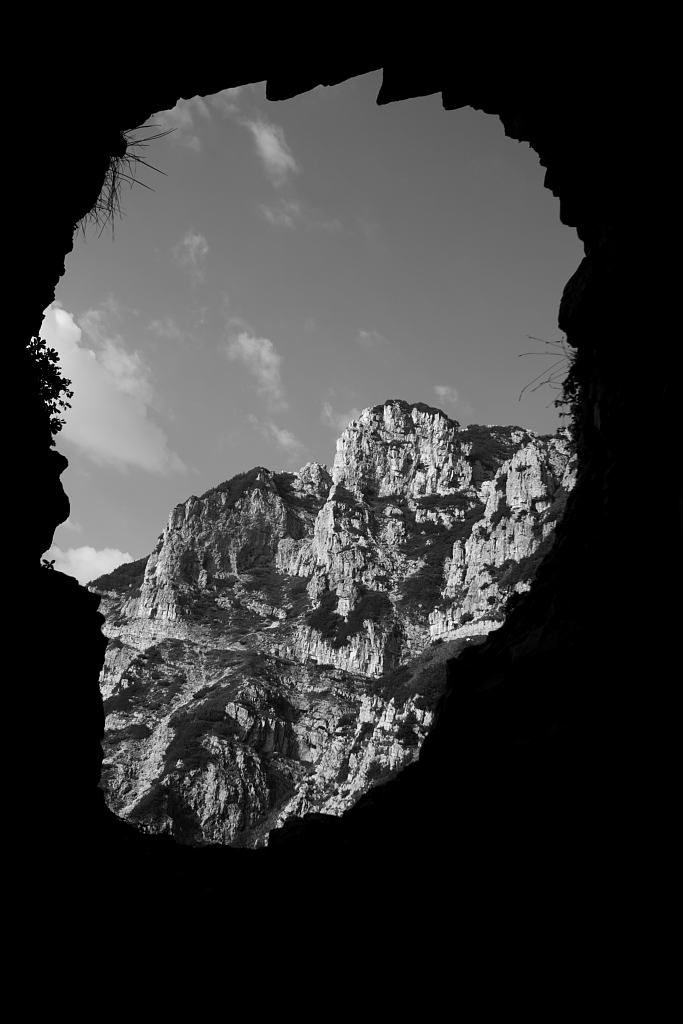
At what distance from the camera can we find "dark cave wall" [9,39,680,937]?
668 centimetres

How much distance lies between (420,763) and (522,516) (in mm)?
119543

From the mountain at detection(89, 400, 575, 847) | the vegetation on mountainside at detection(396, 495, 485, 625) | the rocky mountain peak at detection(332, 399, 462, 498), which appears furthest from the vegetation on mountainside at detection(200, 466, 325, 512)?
the vegetation on mountainside at detection(396, 495, 485, 625)

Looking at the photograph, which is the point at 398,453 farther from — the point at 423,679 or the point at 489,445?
the point at 423,679

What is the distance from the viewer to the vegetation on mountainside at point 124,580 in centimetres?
16062

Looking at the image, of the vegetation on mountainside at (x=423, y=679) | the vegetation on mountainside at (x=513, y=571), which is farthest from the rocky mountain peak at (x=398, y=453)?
the vegetation on mountainside at (x=423, y=679)

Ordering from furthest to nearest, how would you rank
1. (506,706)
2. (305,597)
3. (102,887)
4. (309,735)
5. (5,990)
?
1. (305,597)
2. (309,735)
3. (102,887)
4. (506,706)
5. (5,990)

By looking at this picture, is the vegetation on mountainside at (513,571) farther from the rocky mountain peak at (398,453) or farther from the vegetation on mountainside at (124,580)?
the vegetation on mountainside at (124,580)

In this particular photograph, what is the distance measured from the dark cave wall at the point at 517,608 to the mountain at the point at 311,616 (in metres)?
42.5

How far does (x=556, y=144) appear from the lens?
960cm

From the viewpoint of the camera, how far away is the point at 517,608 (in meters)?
10.7

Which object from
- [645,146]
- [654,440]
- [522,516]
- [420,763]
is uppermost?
[522,516]

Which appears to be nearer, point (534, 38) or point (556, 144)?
point (534, 38)

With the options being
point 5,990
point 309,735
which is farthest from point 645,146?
point 309,735

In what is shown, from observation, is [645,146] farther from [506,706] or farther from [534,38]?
[506,706]
